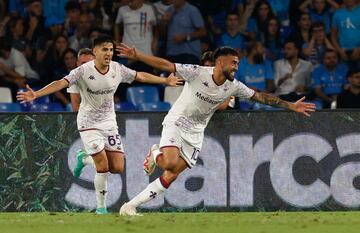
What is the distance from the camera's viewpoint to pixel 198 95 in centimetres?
1424

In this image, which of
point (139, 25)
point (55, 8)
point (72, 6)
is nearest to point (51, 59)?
point (72, 6)

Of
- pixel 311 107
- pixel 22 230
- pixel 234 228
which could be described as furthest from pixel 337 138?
pixel 22 230

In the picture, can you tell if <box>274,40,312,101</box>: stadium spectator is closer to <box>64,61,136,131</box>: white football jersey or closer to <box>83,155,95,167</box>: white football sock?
<box>83,155,95,167</box>: white football sock

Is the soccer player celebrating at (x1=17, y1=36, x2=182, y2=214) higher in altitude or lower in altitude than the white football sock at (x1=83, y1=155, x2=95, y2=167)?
higher

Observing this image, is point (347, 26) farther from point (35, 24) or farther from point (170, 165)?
point (170, 165)

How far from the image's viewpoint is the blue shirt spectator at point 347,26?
779 inches

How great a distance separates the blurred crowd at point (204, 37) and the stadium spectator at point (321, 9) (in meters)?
0.02

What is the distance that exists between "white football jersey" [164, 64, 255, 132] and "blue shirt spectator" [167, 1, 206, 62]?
5.31 metres

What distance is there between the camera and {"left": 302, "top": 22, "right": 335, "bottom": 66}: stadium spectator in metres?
19.8

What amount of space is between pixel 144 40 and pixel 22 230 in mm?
8545

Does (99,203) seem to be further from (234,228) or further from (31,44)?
(31,44)

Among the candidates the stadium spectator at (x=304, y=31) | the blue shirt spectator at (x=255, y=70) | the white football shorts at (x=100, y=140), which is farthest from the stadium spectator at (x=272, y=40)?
the white football shorts at (x=100, y=140)

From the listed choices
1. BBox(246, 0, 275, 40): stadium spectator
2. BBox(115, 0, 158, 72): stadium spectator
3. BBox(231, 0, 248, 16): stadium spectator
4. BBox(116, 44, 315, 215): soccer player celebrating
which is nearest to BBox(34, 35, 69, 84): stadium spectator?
BBox(115, 0, 158, 72): stadium spectator

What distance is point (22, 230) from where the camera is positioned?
38.7 feet
